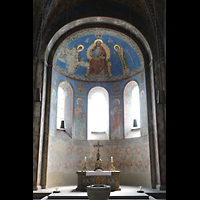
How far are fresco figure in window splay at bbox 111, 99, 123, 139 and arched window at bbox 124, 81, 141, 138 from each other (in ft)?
1.41

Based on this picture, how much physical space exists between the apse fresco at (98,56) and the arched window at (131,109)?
938mm

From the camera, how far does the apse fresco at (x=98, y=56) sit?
48.1ft

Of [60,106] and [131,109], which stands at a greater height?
[60,106]

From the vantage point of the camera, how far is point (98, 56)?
53.8 ft

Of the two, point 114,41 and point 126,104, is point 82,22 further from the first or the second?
point 126,104

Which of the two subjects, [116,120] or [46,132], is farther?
[116,120]

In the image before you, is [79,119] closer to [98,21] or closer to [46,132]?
[46,132]

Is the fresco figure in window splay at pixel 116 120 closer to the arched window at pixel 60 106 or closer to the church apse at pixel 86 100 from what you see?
the church apse at pixel 86 100

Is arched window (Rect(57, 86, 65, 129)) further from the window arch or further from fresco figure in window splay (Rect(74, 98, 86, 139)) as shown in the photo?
fresco figure in window splay (Rect(74, 98, 86, 139))

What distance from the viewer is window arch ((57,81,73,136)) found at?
15.2 m

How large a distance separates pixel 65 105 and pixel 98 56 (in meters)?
4.35

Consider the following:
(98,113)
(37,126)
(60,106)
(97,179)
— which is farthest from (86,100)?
(97,179)

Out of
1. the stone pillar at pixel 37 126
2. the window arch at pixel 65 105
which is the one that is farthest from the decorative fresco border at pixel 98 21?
the window arch at pixel 65 105

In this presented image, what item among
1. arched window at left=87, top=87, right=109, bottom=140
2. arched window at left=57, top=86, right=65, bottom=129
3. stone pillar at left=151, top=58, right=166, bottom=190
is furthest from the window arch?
stone pillar at left=151, top=58, right=166, bottom=190
